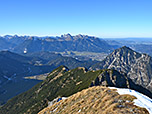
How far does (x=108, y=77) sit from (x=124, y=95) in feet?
427

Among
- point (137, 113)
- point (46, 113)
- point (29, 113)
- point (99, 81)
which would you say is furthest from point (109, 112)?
point (29, 113)

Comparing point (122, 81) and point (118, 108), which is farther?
point (122, 81)

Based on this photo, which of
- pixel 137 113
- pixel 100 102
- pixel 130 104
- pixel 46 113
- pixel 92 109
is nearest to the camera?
pixel 137 113

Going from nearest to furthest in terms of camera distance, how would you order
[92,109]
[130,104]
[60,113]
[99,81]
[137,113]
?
[137,113] < [130,104] < [92,109] < [60,113] < [99,81]

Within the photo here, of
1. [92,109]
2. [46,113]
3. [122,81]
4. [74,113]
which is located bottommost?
[122,81]

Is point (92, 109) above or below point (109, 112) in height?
below

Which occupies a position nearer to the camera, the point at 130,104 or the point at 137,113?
the point at 137,113

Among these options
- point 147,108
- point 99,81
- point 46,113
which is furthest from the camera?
point 99,81

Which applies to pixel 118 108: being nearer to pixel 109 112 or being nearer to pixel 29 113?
pixel 109 112

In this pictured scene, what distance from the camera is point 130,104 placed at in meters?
44.3

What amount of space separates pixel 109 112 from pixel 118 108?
128 inches

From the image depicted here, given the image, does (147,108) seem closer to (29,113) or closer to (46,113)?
(46,113)

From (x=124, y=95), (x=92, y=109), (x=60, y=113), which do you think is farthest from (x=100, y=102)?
(x=60, y=113)

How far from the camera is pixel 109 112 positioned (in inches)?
1626
